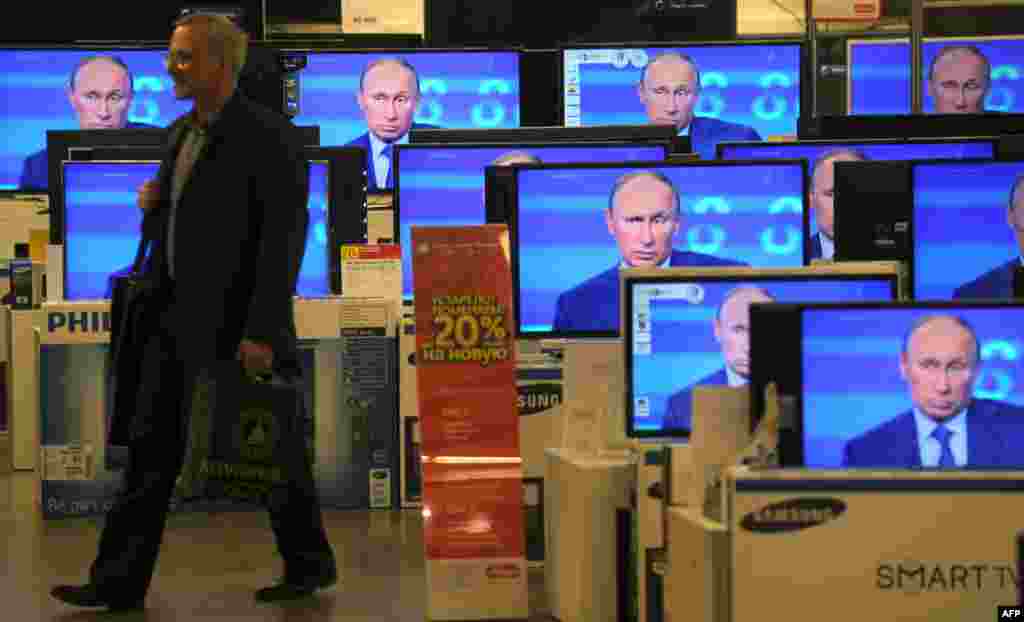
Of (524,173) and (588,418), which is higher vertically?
(524,173)

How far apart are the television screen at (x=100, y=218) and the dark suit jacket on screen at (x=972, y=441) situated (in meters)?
3.97

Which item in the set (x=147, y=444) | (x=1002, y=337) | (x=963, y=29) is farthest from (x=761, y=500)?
(x=963, y=29)

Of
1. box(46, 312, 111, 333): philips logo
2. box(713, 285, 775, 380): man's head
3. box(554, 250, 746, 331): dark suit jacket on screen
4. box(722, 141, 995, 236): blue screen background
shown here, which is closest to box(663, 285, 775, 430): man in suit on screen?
box(713, 285, 775, 380): man's head

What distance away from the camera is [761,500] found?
3.71 m

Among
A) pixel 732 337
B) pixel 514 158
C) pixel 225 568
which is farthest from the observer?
pixel 514 158

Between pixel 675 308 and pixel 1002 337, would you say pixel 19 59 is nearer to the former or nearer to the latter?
pixel 675 308

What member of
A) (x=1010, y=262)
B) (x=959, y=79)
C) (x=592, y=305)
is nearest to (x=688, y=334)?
(x=592, y=305)

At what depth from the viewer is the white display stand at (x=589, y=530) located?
4852 millimetres

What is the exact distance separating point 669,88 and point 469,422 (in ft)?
18.5

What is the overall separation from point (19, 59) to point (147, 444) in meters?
6.08

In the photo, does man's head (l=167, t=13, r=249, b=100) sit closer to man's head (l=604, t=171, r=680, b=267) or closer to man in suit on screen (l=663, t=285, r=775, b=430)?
man's head (l=604, t=171, r=680, b=267)

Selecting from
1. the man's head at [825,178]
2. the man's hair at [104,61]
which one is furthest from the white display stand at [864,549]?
the man's hair at [104,61]

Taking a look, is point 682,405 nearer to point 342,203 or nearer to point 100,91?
point 342,203

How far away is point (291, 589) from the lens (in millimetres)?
5445
